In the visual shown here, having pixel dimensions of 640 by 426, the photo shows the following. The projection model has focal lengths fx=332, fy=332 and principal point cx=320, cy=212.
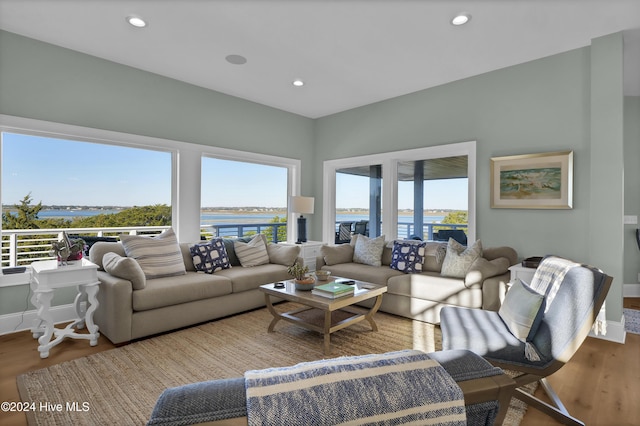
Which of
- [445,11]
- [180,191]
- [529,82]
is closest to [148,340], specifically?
[180,191]

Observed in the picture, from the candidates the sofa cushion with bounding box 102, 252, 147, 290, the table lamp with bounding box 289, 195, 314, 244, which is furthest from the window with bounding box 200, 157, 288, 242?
the sofa cushion with bounding box 102, 252, 147, 290

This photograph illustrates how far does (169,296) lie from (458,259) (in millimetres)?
3058

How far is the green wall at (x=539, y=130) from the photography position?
3248mm

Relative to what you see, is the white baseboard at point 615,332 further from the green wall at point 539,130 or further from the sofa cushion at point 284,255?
the sofa cushion at point 284,255

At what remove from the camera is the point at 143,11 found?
289 cm

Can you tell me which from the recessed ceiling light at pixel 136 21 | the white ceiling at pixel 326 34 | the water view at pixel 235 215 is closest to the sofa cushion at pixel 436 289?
the water view at pixel 235 215

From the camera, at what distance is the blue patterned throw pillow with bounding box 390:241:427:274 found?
412 centimetres

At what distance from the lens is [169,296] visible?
325cm

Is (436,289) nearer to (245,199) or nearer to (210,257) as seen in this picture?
(210,257)

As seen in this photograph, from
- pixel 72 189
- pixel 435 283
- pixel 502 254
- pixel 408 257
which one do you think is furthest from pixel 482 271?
pixel 72 189

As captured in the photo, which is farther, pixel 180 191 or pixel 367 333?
pixel 180 191

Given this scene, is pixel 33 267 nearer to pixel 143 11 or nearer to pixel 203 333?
pixel 203 333

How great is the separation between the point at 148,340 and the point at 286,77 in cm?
341

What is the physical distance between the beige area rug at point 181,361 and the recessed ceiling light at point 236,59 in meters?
2.96
